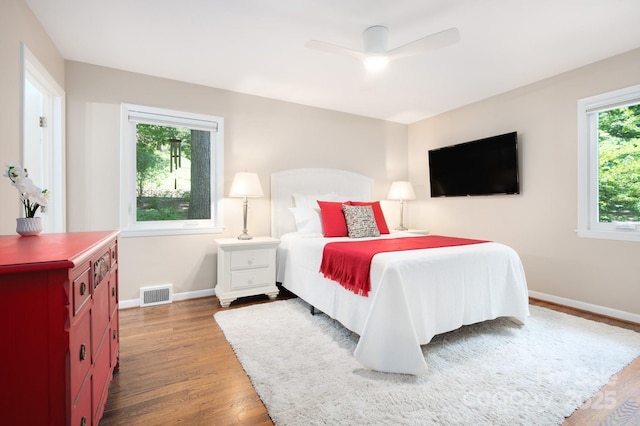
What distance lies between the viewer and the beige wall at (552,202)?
114 inches

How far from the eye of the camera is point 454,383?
181cm

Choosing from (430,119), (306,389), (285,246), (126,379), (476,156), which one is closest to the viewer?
(306,389)

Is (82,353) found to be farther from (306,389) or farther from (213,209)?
(213,209)

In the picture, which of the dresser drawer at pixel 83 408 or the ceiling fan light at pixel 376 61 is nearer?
the dresser drawer at pixel 83 408

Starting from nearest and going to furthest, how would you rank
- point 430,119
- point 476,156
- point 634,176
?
point 634,176 < point 476,156 < point 430,119

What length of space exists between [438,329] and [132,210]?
3.19 meters

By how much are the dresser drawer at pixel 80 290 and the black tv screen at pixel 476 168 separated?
4127 mm

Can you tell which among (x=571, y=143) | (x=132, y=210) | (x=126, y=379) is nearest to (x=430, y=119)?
(x=571, y=143)

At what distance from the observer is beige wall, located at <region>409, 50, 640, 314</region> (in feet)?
9.48

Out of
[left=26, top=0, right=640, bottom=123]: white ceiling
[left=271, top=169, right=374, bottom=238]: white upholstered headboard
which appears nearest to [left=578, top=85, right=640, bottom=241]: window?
[left=26, top=0, right=640, bottom=123]: white ceiling

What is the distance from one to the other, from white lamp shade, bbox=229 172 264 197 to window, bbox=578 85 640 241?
135 inches

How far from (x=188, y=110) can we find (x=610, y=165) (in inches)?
177

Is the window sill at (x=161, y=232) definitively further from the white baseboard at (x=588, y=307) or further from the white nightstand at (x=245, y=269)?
the white baseboard at (x=588, y=307)

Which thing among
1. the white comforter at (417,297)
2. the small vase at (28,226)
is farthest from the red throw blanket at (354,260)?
the small vase at (28,226)
